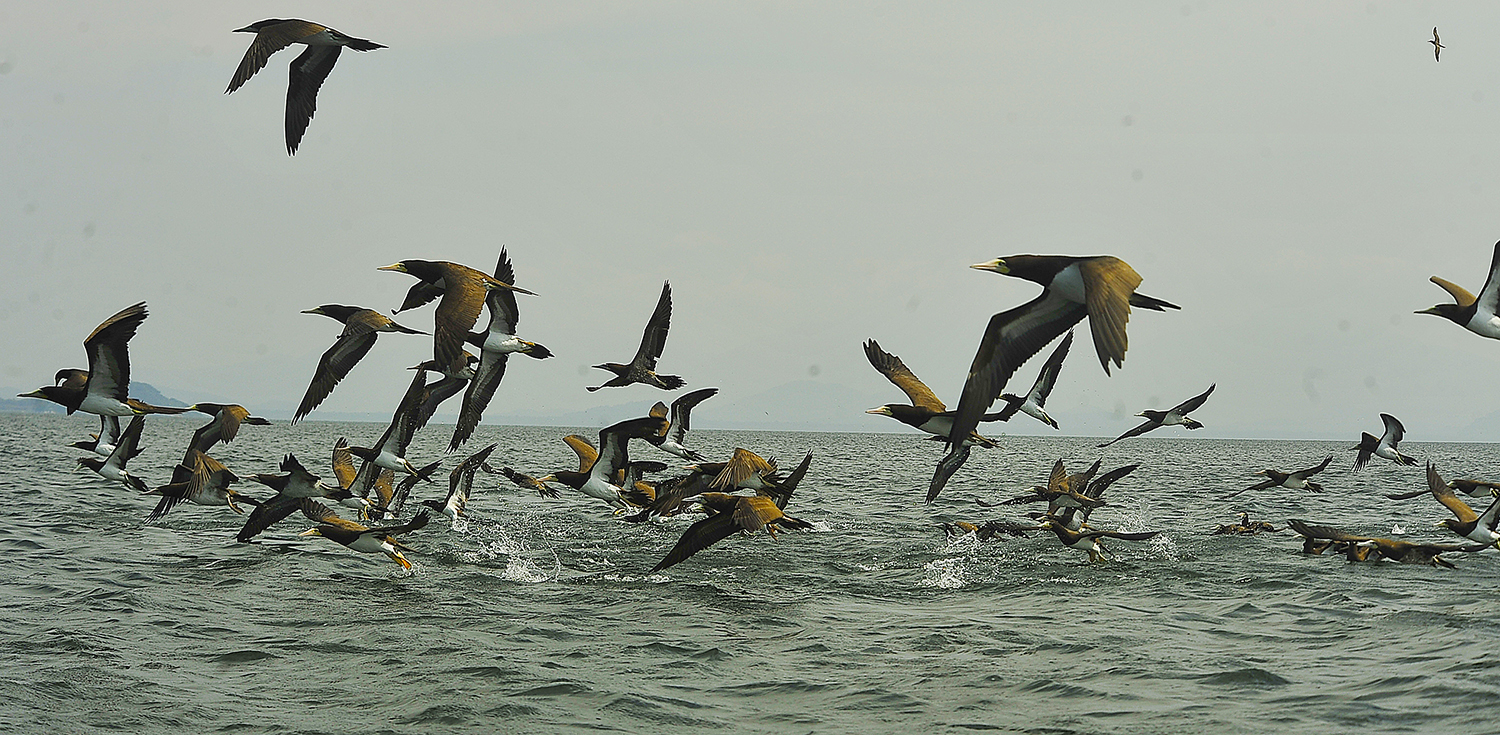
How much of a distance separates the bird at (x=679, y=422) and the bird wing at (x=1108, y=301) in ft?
31.0

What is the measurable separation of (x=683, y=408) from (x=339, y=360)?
5.46 metres

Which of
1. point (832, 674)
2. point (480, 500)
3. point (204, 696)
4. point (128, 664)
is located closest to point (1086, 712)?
point (832, 674)

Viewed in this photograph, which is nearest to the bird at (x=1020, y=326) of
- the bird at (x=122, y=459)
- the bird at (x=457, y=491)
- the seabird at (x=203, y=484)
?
the bird at (x=457, y=491)

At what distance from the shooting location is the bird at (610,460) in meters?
16.6

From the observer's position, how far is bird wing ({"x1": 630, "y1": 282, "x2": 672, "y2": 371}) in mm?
18562

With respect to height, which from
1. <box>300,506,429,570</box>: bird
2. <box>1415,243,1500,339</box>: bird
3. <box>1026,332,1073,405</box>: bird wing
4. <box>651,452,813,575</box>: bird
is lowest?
<box>300,506,429,570</box>: bird

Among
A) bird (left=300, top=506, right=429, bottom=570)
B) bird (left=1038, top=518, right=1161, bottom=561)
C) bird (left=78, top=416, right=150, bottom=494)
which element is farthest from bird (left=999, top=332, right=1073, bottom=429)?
bird (left=78, top=416, right=150, bottom=494)

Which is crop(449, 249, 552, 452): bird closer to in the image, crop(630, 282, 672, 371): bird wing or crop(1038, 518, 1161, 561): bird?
crop(630, 282, 672, 371): bird wing

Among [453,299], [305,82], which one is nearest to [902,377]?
[453,299]

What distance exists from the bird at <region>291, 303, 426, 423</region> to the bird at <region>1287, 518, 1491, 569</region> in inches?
520

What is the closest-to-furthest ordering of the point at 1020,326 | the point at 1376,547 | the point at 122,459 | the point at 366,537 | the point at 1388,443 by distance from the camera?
the point at 1020,326, the point at 366,537, the point at 1376,547, the point at 122,459, the point at 1388,443

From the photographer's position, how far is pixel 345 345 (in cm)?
1495

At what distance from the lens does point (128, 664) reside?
10539 millimetres

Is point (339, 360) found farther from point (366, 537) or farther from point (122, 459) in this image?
point (122, 459)
